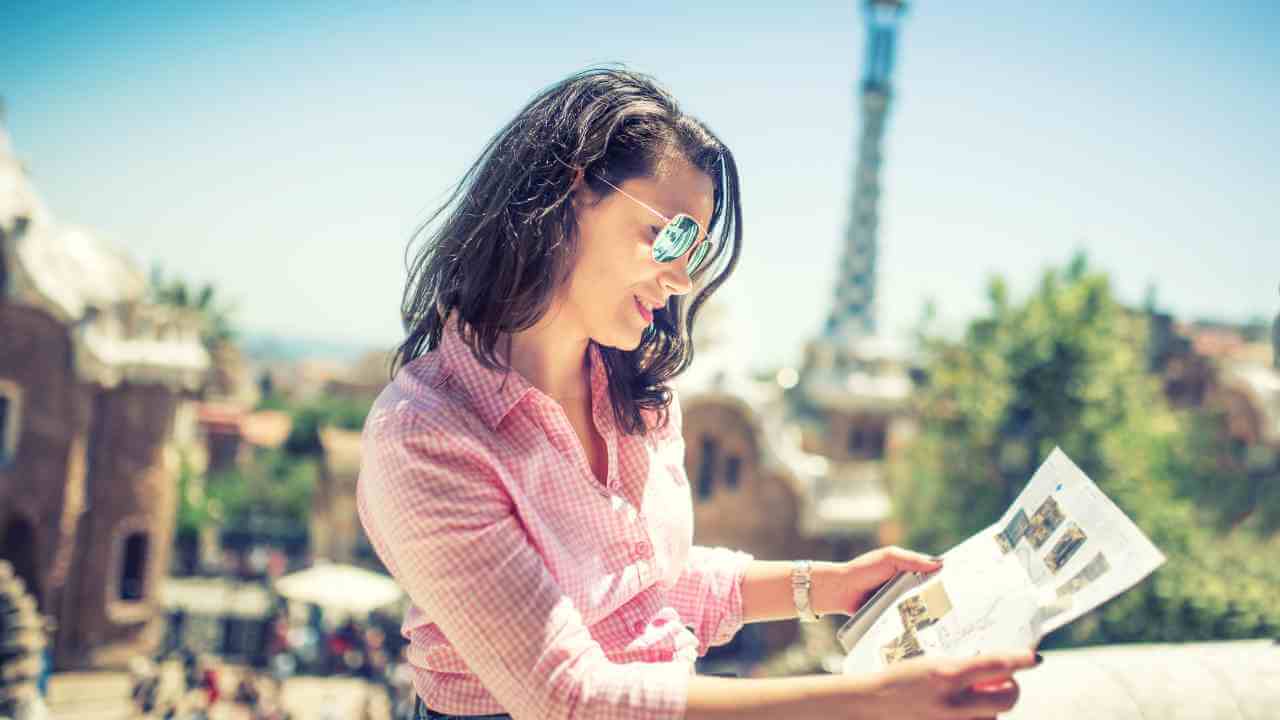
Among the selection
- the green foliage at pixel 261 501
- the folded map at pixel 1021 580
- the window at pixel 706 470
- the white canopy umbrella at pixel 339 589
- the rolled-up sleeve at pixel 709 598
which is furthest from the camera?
the green foliage at pixel 261 501

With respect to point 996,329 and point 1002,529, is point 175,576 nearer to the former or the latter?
point 996,329

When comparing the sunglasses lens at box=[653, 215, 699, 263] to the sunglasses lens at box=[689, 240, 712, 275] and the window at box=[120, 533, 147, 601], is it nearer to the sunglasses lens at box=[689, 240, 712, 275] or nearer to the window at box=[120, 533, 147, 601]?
the sunglasses lens at box=[689, 240, 712, 275]

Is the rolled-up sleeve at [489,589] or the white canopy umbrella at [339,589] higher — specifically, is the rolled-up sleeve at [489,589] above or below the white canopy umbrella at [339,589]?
above

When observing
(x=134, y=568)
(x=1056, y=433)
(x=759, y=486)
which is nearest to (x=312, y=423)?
(x=134, y=568)

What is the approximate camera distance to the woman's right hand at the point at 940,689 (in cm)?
132

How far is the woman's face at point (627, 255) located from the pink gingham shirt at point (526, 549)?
0.56ft

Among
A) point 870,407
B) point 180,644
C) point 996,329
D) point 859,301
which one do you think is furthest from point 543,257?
point 859,301

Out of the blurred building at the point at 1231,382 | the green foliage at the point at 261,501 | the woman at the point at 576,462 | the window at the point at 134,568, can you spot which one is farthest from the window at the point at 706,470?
the green foliage at the point at 261,501

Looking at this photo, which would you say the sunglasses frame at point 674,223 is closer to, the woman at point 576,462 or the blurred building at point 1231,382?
the woman at point 576,462

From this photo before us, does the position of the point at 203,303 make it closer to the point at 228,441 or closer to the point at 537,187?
the point at 228,441

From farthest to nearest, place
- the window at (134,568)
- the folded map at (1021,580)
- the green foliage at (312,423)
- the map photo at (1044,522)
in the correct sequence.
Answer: the green foliage at (312,423) < the window at (134,568) < the map photo at (1044,522) < the folded map at (1021,580)

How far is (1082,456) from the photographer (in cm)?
1327

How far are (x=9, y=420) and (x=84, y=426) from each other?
36.1 inches

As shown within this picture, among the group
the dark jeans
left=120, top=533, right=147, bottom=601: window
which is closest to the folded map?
the dark jeans
